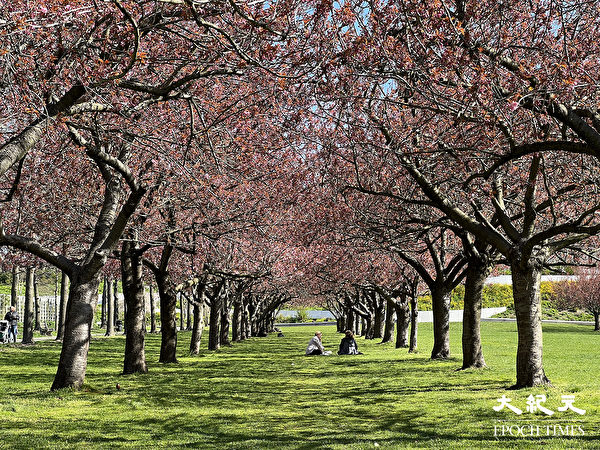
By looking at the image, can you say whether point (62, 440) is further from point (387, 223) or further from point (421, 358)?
point (421, 358)

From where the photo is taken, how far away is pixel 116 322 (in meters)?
56.4

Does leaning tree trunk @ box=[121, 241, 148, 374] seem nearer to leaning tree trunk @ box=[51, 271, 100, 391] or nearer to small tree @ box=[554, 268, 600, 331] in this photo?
leaning tree trunk @ box=[51, 271, 100, 391]

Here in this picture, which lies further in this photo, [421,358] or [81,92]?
[421,358]

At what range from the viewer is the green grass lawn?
27.7 feet

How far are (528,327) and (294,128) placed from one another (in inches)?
254

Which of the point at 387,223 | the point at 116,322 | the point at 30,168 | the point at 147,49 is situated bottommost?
the point at 116,322

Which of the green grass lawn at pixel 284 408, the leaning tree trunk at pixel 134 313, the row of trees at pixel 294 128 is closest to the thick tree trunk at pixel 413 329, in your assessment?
the row of trees at pixel 294 128

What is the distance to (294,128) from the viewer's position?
13.0 meters

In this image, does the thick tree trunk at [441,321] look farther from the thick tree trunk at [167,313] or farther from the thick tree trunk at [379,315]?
the thick tree trunk at [379,315]

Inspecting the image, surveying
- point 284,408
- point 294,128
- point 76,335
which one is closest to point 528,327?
point 284,408

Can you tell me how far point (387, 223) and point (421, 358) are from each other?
8.01 meters

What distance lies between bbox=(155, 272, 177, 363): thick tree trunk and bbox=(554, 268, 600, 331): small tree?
162 feet

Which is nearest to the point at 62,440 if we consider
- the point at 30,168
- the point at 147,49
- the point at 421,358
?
the point at 147,49

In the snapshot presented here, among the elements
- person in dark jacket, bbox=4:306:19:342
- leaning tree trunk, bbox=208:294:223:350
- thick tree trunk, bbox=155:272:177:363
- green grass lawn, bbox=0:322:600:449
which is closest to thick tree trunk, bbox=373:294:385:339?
leaning tree trunk, bbox=208:294:223:350
